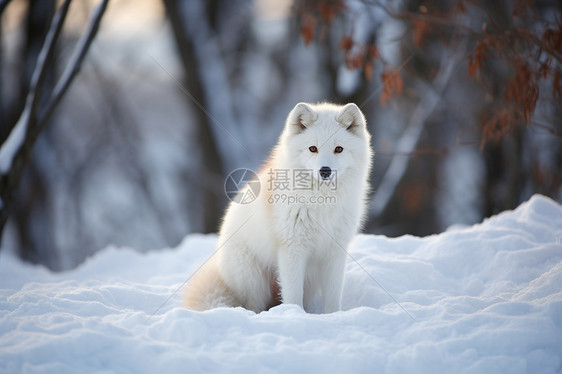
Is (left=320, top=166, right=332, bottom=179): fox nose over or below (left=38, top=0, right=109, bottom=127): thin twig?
below

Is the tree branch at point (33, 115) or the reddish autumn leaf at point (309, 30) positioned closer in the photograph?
the tree branch at point (33, 115)

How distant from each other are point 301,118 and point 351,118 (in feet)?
1.44

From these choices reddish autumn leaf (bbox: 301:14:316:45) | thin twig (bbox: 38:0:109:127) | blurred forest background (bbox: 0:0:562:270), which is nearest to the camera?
thin twig (bbox: 38:0:109:127)

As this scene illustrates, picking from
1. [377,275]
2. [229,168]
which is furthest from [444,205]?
[377,275]

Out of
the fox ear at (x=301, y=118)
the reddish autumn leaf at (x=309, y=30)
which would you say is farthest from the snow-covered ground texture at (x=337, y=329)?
the reddish autumn leaf at (x=309, y=30)

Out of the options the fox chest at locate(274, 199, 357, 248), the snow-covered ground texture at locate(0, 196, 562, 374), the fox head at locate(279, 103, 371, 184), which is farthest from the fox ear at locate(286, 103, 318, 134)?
the snow-covered ground texture at locate(0, 196, 562, 374)

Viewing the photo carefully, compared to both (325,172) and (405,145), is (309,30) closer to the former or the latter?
(325,172)

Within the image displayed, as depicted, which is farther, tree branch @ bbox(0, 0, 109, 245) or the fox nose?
tree branch @ bbox(0, 0, 109, 245)

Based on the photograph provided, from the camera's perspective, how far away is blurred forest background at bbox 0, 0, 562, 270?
7.64m

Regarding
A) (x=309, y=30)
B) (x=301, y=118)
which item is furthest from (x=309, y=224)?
(x=309, y=30)

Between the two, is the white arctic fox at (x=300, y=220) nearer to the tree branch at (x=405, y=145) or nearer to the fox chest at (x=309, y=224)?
the fox chest at (x=309, y=224)

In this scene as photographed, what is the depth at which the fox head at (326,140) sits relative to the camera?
3.58 metres

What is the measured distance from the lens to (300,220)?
3654 millimetres

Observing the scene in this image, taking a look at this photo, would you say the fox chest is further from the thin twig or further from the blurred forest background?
the thin twig
